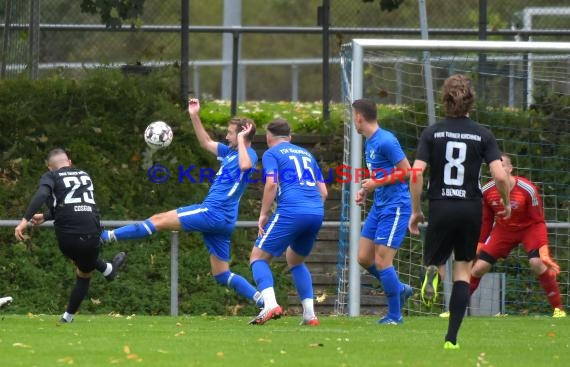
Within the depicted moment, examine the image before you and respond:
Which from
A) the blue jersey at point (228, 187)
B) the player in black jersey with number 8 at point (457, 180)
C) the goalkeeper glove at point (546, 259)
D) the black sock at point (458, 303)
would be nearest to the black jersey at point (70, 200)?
the blue jersey at point (228, 187)

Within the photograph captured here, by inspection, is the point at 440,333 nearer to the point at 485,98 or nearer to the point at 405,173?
the point at 405,173

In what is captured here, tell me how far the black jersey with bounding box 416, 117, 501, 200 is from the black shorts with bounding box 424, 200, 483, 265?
68 millimetres

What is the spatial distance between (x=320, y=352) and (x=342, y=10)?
11.7 metres

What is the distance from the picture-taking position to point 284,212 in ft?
39.9

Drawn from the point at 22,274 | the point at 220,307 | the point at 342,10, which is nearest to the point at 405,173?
the point at 220,307

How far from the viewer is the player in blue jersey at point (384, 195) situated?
12.1 meters

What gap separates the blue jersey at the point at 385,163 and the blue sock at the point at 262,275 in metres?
1.20

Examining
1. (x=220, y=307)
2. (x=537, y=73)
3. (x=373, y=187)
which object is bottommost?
(x=220, y=307)

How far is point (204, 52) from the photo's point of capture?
39.1 metres

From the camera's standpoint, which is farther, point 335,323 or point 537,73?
point 537,73

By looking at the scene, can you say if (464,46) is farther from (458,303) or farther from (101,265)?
(458,303)

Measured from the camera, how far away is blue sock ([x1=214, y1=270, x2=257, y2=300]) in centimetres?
1330

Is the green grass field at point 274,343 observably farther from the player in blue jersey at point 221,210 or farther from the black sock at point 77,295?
the player in blue jersey at point 221,210

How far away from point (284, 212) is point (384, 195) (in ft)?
3.09
